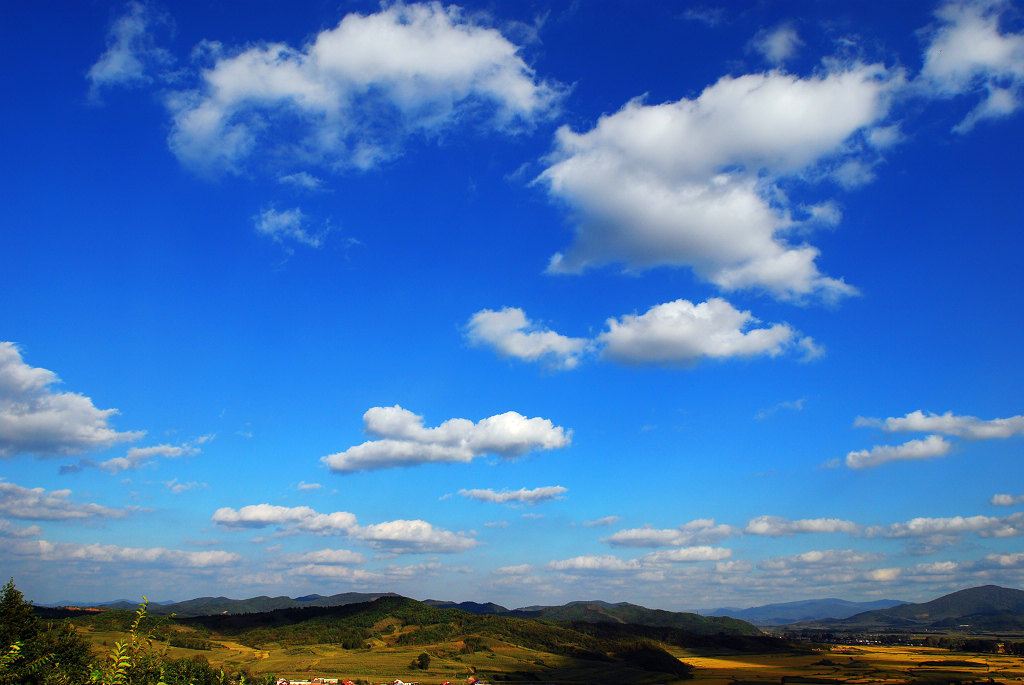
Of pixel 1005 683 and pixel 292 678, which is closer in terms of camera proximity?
pixel 1005 683

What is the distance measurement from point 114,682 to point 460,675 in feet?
689

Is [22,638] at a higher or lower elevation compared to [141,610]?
lower

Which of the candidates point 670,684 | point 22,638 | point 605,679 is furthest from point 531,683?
point 22,638

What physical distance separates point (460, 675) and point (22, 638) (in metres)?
154

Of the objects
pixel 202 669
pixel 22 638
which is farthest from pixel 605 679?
pixel 22 638

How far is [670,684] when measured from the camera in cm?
17775

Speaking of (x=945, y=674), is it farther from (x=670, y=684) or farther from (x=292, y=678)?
(x=292, y=678)

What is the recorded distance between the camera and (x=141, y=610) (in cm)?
1559

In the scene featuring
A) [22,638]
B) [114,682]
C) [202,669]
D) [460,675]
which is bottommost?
[460,675]

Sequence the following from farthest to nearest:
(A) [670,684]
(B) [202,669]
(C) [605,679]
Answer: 1. (C) [605,679]
2. (A) [670,684]
3. (B) [202,669]

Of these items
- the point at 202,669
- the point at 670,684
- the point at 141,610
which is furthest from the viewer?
the point at 670,684

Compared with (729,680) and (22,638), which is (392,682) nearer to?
(729,680)

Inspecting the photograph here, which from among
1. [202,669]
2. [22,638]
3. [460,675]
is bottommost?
[460,675]

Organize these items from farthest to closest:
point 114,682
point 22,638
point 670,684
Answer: point 670,684 < point 22,638 < point 114,682
